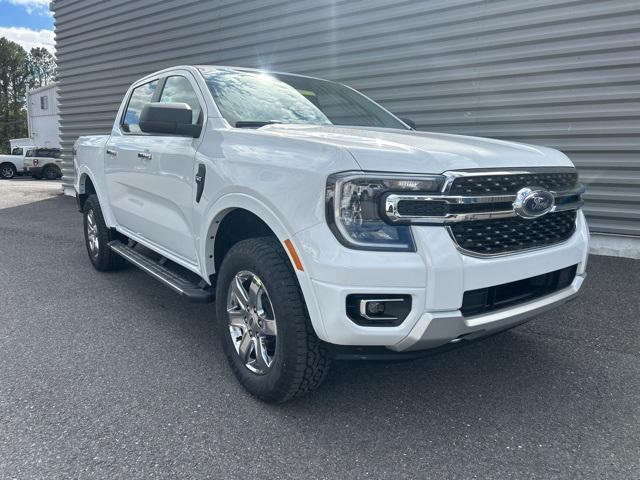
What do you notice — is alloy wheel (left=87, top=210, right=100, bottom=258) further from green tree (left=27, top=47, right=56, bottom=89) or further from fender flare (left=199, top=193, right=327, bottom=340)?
green tree (left=27, top=47, right=56, bottom=89)

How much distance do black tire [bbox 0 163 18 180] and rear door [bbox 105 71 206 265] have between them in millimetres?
23186

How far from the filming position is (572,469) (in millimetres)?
2057

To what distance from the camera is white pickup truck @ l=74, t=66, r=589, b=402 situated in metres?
2.05

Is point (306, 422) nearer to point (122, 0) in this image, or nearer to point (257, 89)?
point (257, 89)

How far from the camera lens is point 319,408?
100.0 inches

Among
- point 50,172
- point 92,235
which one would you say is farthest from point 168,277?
point 50,172

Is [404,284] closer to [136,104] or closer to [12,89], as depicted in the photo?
[136,104]

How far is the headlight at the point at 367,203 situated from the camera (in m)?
2.06

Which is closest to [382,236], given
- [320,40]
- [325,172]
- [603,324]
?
[325,172]

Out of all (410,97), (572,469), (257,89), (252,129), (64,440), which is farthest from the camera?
(410,97)

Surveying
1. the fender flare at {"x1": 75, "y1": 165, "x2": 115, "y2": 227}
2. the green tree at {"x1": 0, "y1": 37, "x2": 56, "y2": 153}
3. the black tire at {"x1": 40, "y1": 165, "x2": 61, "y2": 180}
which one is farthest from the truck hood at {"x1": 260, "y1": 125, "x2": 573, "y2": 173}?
the green tree at {"x1": 0, "y1": 37, "x2": 56, "y2": 153}

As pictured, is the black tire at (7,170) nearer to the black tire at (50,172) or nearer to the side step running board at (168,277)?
the black tire at (50,172)

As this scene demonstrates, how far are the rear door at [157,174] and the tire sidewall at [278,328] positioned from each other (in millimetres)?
519

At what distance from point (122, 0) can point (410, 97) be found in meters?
7.08
